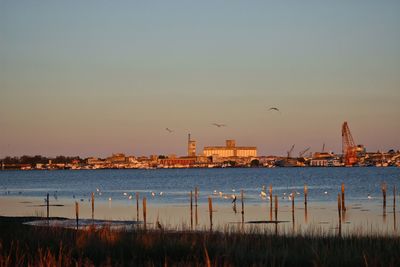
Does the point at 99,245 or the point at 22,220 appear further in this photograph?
the point at 22,220

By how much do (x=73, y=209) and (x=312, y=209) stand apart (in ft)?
80.3

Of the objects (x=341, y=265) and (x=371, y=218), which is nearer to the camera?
(x=341, y=265)

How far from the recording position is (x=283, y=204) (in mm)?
80000

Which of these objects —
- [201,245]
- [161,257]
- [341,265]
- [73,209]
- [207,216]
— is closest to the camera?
[341,265]

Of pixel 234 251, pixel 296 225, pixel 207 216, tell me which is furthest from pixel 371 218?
pixel 234 251

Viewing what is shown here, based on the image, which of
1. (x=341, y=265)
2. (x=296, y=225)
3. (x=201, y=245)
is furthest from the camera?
(x=296, y=225)

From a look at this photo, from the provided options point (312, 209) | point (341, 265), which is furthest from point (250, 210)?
point (341, 265)

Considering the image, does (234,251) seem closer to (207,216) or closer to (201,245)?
(201,245)

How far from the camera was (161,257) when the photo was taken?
24.4 meters

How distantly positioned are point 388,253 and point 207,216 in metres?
39.3

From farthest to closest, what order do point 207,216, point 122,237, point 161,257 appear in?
1. point 207,216
2. point 122,237
3. point 161,257

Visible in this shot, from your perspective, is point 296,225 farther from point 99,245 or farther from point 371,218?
point 99,245

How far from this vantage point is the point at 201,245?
2641cm

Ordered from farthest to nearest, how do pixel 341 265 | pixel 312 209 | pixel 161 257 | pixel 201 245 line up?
pixel 312 209 < pixel 201 245 < pixel 161 257 < pixel 341 265
